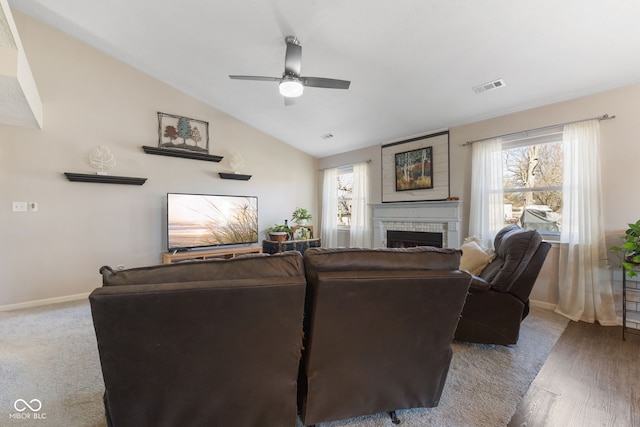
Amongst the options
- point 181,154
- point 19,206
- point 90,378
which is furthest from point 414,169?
point 19,206

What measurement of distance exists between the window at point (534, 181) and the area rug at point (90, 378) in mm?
1288

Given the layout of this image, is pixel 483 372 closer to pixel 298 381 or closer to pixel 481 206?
pixel 298 381

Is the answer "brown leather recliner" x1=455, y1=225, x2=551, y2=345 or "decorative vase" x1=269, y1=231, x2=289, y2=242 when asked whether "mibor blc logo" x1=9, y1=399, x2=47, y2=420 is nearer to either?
"brown leather recliner" x1=455, y1=225, x2=551, y2=345

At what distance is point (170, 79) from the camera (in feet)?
13.1

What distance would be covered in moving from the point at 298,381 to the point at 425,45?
306cm

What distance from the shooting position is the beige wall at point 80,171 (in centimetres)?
316

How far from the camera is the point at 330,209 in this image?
228 inches

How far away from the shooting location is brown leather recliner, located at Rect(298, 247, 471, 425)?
46.9 inches

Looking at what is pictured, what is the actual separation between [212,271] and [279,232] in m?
3.91

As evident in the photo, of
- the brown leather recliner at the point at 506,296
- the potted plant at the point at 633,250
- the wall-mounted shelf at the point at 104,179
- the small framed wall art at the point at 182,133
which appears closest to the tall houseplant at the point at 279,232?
the small framed wall art at the point at 182,133

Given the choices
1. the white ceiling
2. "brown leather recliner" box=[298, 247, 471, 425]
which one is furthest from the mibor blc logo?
the white ceiling

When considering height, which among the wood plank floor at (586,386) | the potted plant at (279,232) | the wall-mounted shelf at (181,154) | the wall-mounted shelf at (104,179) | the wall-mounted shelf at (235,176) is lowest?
the wood plank floor at (586,386)

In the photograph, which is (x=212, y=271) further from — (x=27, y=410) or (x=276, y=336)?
(x=27, y=410)

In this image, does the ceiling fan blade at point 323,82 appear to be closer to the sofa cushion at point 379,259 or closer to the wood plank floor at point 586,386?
the sofa cushion at point 379,259
